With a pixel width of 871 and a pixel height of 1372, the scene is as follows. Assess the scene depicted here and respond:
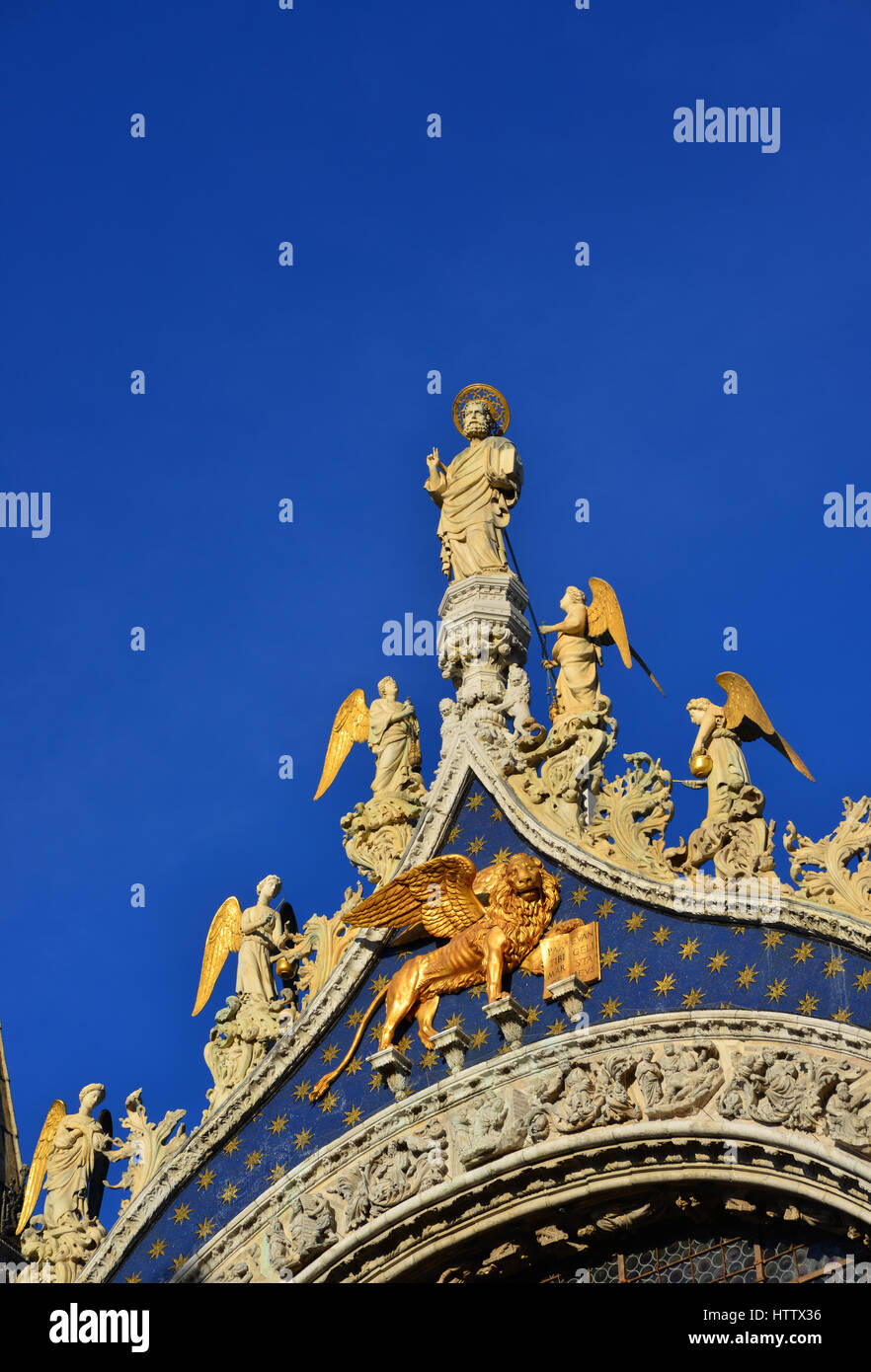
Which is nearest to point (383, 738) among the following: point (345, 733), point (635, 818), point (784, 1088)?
point (345, 733)

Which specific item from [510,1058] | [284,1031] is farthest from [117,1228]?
[510,1058]

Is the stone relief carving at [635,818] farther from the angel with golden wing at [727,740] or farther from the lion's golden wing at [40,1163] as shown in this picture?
the lion's golden wing at [40,1163]

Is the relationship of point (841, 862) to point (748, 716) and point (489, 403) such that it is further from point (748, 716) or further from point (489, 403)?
point (489, 403)

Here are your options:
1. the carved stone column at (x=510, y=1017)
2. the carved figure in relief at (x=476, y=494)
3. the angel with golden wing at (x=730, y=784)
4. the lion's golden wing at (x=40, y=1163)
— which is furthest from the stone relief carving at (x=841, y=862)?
the lion's golden wing at (x=40, y=1163)

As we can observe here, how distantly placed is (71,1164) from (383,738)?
506 cm

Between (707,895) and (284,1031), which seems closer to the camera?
(707,895)

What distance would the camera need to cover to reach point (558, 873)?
867 inches

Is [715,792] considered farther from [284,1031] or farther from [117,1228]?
[117,1228]

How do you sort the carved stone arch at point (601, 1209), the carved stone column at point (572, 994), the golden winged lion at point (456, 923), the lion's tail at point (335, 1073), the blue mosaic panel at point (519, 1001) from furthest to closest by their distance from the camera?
the lion's tail at point (335, 1073), the golden winged lion at point (456, 923), the carved stone column at point (572, 994), the blue mosaic panel at point (519, 1001), the carved stone arch at point (601, 1209)

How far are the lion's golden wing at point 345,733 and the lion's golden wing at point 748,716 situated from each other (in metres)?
4.39

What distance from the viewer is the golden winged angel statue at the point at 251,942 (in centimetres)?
2353
